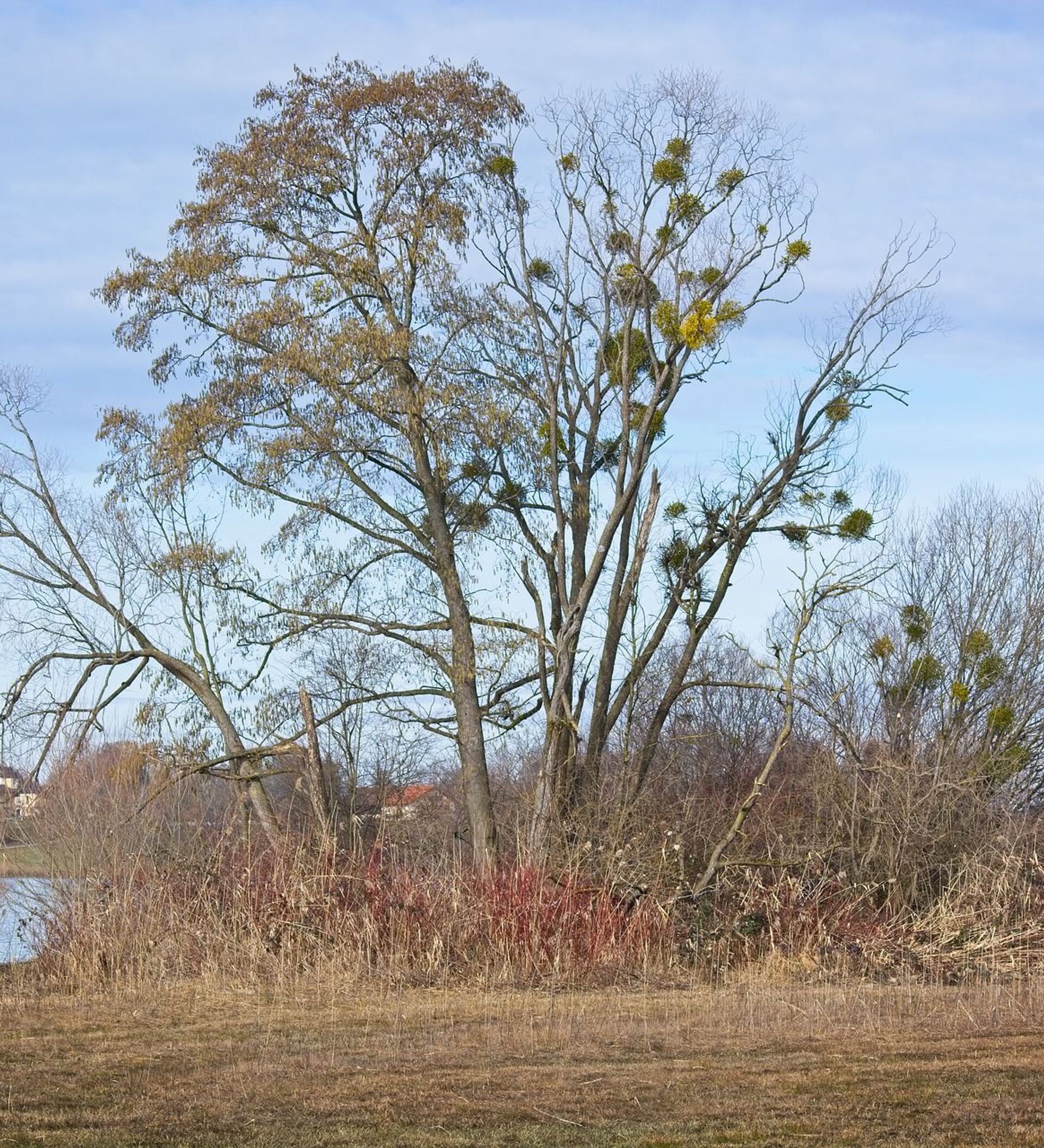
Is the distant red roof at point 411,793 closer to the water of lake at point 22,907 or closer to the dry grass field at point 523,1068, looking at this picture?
the water of lake at point 22,907

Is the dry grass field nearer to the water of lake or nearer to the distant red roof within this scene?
the water of lake

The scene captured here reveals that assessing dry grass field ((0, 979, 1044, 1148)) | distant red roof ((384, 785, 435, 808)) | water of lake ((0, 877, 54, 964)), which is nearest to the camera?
dry grass field ((0, 979, 1044, 1148))

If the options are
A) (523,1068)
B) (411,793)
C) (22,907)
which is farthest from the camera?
(411,793)

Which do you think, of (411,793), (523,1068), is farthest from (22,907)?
(411,793)

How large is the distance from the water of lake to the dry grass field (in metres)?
1.44

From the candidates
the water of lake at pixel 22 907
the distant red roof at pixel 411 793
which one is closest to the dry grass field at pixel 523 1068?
the water of lake at pixel 22 907

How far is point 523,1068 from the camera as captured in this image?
306 inches

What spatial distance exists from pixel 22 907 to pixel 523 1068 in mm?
6639

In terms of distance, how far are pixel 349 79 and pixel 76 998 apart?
434 inches

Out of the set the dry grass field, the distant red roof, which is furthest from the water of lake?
the distant red roof

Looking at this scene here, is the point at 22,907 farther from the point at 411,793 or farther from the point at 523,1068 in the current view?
the point at 411,793

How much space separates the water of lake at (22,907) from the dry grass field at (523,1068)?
4.73 feet

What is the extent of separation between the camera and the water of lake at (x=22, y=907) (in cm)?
1252

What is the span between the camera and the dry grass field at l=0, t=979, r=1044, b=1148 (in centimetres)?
612
